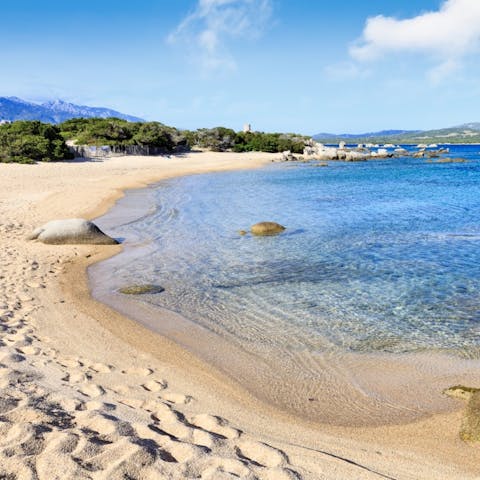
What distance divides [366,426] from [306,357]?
1974 millimetres

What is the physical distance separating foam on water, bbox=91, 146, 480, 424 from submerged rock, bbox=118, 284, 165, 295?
0.66 ft

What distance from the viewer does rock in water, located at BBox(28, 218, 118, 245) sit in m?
14.9

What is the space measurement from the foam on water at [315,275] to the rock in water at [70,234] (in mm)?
1037

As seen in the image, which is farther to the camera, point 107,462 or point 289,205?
point 289,205

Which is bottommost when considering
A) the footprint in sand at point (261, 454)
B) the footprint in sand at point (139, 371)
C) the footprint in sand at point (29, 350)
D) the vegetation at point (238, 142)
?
the vegetation at point (238, 142)

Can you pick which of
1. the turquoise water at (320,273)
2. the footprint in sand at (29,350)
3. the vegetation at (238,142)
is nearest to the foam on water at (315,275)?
the turquoise water at (320,273)

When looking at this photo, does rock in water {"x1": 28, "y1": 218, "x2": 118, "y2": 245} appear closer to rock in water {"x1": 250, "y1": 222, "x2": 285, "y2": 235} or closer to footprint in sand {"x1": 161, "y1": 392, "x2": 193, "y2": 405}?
rock in water {"x1": 250, "y1": 222, "x2": 285, "y2": 235}

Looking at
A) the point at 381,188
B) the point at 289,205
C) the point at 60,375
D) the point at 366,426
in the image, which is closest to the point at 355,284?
the point at 366,426

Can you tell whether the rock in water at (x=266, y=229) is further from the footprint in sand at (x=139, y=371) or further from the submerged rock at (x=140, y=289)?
the footprint in sand at (x=139, y=371)

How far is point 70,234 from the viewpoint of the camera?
591 inches

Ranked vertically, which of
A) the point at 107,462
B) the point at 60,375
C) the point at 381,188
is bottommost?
the point at 381,188

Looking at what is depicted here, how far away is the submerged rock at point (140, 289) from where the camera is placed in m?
10.4

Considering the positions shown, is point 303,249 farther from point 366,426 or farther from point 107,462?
point 107,462

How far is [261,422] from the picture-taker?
5.34 m
